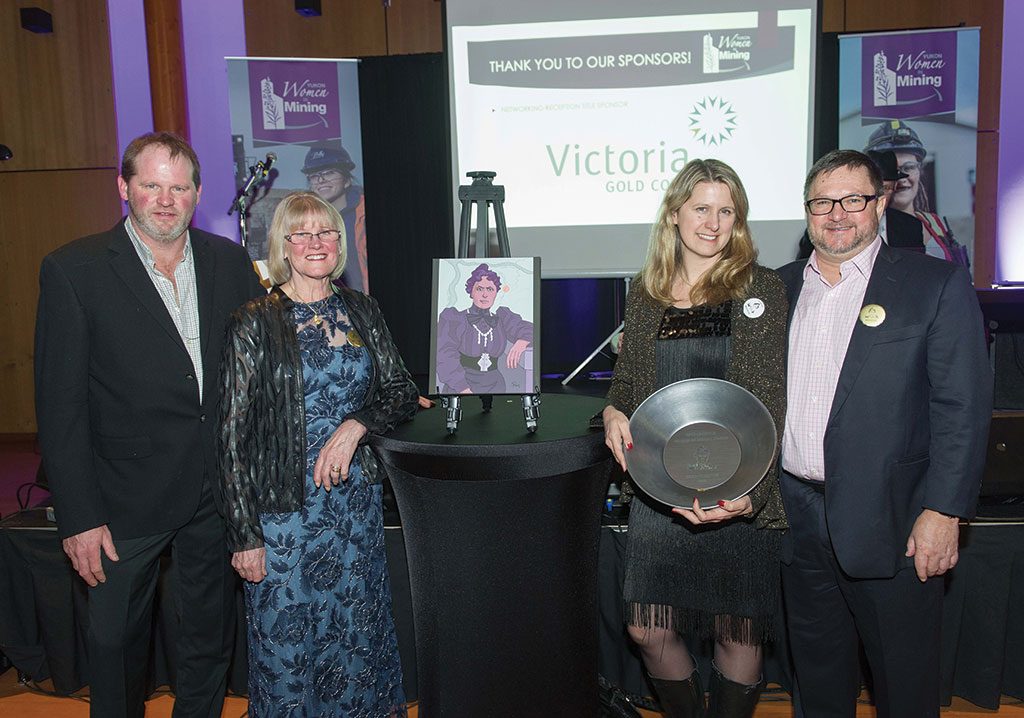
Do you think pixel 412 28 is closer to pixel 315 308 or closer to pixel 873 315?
pixel 315 308

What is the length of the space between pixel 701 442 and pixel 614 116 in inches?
111

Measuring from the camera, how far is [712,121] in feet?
13.1

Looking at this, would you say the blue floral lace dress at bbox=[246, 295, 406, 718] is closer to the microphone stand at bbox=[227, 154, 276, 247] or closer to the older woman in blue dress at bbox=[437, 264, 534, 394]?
the older woman in blue dress at bbox=[437, 264, 534, 394]

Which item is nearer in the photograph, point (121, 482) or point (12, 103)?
point (121, 482)

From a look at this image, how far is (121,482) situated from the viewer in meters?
1.94

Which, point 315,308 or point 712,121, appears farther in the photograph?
point 712,121

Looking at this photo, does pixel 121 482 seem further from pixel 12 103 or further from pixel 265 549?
pixel 12 103

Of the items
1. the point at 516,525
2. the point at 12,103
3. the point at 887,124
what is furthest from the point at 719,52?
the point at 12,103

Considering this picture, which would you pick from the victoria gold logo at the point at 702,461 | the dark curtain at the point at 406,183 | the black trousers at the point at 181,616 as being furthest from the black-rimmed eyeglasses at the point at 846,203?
the dark curtain at the point at 406,183

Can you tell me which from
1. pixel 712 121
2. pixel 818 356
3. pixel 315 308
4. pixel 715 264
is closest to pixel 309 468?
pixel 315 308

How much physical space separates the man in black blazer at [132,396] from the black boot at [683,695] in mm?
1281

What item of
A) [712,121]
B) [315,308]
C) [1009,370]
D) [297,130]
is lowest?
[1009,370]

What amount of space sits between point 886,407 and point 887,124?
3533mm

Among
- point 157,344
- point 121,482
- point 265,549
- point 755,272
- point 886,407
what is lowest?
point 265,549
